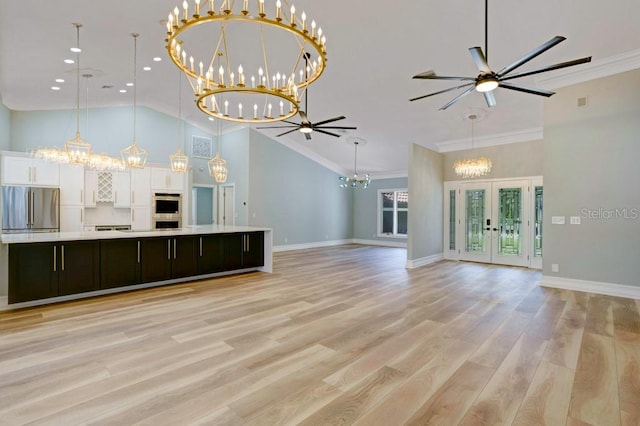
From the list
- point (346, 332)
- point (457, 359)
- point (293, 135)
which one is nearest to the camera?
point (457, 359)

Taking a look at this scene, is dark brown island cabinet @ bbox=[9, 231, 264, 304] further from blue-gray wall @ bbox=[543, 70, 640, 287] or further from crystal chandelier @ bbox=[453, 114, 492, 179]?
blue-gray wall @ bbox=[543, 70, 640, 287]

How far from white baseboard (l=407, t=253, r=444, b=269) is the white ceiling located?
314 cm

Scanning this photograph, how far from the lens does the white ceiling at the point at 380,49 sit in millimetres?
4055

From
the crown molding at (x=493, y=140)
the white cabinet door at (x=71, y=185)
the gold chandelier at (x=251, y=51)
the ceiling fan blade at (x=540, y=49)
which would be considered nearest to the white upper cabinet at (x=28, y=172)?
the white cabinet door at (x=71, y=185)

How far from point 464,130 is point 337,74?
3670 mm

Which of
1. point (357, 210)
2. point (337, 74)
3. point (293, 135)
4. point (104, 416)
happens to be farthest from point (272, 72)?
point (357, 210)

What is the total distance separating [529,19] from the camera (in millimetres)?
4105

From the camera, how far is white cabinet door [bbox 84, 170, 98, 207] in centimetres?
779

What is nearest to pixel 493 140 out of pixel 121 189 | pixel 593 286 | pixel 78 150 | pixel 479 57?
pixel 593 286

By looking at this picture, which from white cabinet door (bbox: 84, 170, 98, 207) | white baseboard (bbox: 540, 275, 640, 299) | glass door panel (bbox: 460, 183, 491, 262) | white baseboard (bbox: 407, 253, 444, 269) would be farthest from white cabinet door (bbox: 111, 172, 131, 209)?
white baseboard (bbox: 540, 275, 640, 299)

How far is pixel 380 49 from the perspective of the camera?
5.08 meters

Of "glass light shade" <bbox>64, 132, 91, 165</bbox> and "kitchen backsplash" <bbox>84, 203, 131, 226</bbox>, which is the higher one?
"glass light shade" <bbox>64, 132, 91, 165</bbox>

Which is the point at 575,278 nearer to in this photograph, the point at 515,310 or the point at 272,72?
the point at 515,310

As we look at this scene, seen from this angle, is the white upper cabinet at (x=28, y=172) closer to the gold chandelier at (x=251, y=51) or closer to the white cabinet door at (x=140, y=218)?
the white cabinet door at (x=140, y=218)
